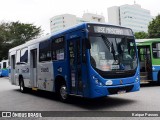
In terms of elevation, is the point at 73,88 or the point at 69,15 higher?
the point at 69,15

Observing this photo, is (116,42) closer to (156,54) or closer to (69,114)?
(69,114)

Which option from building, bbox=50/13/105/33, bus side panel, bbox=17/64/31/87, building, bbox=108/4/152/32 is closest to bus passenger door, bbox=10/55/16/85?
bus side panel, bbox=17/64/31/87

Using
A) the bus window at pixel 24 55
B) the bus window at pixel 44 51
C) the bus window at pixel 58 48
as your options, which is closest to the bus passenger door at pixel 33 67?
the bus window at pixel 24 55

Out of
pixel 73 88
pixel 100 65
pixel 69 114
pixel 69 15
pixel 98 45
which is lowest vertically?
pixel 69 114

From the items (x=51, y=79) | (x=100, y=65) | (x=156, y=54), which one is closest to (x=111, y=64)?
(x=100, y=65)

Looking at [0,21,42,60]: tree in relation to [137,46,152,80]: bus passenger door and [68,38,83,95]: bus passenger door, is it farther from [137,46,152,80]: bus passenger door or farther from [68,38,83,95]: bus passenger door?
[68,38,83,95]: bus passenger door

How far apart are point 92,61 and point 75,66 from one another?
3.40ft

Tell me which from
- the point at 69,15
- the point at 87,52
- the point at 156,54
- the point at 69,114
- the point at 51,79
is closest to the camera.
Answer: the point at 69,114

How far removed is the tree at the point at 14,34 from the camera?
2073 inches

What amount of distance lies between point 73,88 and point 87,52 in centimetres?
174

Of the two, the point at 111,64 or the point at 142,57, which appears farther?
the point at 142,57

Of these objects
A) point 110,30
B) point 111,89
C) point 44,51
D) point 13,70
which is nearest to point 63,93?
point 111,89

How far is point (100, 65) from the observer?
30.9 feet

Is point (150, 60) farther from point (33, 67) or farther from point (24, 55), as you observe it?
point (24, 55)
